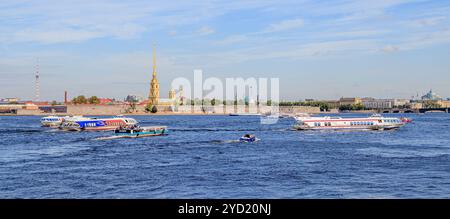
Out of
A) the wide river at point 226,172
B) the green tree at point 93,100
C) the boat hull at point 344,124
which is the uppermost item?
the green tree at point 93,100

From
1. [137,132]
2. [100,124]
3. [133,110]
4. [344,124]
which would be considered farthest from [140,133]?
[133,110]

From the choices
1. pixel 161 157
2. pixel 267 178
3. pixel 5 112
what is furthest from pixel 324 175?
pixel 5 112

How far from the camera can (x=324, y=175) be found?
74.1 feet

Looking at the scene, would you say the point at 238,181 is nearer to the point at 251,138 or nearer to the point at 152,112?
the point at 251,138

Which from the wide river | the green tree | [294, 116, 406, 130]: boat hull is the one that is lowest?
the wide river

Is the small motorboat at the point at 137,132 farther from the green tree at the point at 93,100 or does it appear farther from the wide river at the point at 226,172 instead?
the green tree at the point at 93,100

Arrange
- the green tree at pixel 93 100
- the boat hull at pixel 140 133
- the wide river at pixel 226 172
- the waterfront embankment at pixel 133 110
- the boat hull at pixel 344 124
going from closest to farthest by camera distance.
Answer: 1. the wide river at pixel 226 172
2. the boat hull at pixel 140 133
3. the boat hull at pixel 344 124
4. the waterfront embankment at pixel 133 110
5. the green tree at pixel 93 100

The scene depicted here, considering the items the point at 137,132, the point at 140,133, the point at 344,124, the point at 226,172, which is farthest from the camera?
the point at 344,124

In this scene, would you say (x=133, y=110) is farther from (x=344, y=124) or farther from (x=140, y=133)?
(x=140, y=133)

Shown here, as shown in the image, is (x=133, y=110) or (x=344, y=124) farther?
(x=133, y=110)

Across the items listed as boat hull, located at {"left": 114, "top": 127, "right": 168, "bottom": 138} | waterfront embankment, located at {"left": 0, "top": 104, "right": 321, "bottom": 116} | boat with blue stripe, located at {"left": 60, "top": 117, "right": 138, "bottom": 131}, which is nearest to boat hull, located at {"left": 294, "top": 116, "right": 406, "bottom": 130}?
boat hull, located at {"left": 114, "top": 127, "right": 168, "bottom": 138}

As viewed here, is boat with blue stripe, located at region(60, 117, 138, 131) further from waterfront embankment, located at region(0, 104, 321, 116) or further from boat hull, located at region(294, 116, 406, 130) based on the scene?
waterfront embankment, located at region(0, 104, 321, 116)

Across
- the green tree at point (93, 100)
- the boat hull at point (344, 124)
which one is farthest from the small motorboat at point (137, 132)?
the green tree at point (93, 100)
